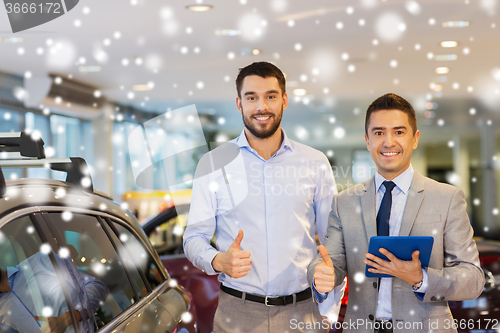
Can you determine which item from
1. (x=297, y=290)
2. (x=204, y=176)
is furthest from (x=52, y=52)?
(x=297, y=290)

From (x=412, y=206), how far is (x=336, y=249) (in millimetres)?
307

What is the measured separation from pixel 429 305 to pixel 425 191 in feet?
1.23

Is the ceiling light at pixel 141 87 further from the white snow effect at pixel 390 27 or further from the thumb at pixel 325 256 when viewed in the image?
the thumb at pixel 325 256

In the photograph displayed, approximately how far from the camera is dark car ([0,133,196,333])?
1162 mm

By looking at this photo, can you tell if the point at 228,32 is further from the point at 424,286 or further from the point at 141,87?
the point at 424,286

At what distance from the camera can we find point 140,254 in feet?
5.88

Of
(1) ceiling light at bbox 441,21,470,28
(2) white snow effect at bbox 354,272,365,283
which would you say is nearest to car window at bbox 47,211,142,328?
(2) white snow effect at bbox 354,272,365,283

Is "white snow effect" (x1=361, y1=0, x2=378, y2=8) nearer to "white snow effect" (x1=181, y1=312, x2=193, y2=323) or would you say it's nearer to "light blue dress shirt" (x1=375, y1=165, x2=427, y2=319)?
"light blue dress shirt" (x1=375, y1=165, x2=427, y2=319)

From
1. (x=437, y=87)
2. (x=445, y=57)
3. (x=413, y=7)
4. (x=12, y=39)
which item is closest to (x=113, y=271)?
(x=413, y=7)

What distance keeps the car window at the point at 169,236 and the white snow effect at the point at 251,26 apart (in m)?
1.85

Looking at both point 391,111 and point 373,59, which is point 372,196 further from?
point 373,59

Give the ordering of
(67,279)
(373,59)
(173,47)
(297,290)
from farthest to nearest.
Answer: (373,59), (173,47), (297,290), (67,279)

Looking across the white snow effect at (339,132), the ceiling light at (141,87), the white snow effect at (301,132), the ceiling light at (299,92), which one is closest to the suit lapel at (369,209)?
the ceiling light at (141,87)

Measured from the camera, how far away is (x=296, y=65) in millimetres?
6086
